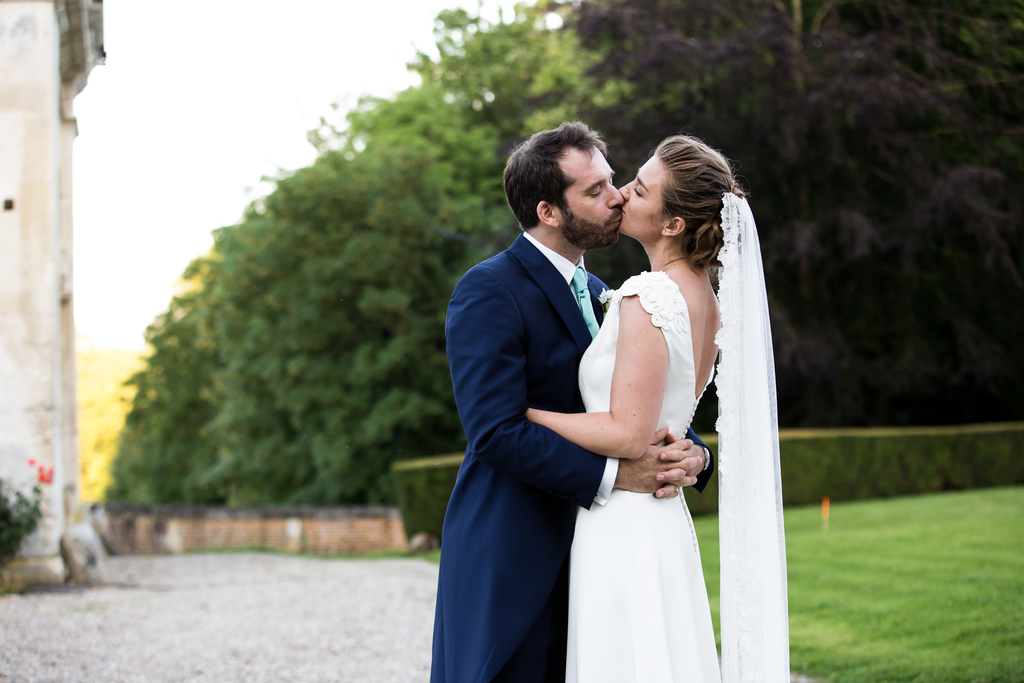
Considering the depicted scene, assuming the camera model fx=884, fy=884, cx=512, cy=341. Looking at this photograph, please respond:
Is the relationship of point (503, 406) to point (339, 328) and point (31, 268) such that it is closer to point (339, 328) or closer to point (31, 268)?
point (31, 268)

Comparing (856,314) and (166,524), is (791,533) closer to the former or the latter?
(856,314)

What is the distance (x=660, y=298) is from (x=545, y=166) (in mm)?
603

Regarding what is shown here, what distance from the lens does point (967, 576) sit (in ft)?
26.5

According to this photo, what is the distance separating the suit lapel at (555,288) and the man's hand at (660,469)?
0.39 meters

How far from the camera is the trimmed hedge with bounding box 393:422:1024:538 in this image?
16.5 meters

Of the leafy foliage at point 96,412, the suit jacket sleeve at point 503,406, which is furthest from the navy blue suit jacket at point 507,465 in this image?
the leafy foliage at point 96,412

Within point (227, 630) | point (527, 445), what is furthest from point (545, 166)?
point (227, 630)

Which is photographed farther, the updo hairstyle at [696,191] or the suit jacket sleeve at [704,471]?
the suit jacket sleeve at [704,471]

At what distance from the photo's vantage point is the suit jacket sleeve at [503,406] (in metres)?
2.56

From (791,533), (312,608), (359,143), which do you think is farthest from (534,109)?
(312,608)

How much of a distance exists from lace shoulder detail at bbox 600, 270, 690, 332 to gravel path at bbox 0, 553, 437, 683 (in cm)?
445

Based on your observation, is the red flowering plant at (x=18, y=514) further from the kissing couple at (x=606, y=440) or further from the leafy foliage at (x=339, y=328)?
the leafy foliage at (x=339, y=328)

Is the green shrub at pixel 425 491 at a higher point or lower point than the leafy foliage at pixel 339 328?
lower

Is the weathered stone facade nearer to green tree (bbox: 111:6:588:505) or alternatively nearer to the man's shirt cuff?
the man's shirt cuff
